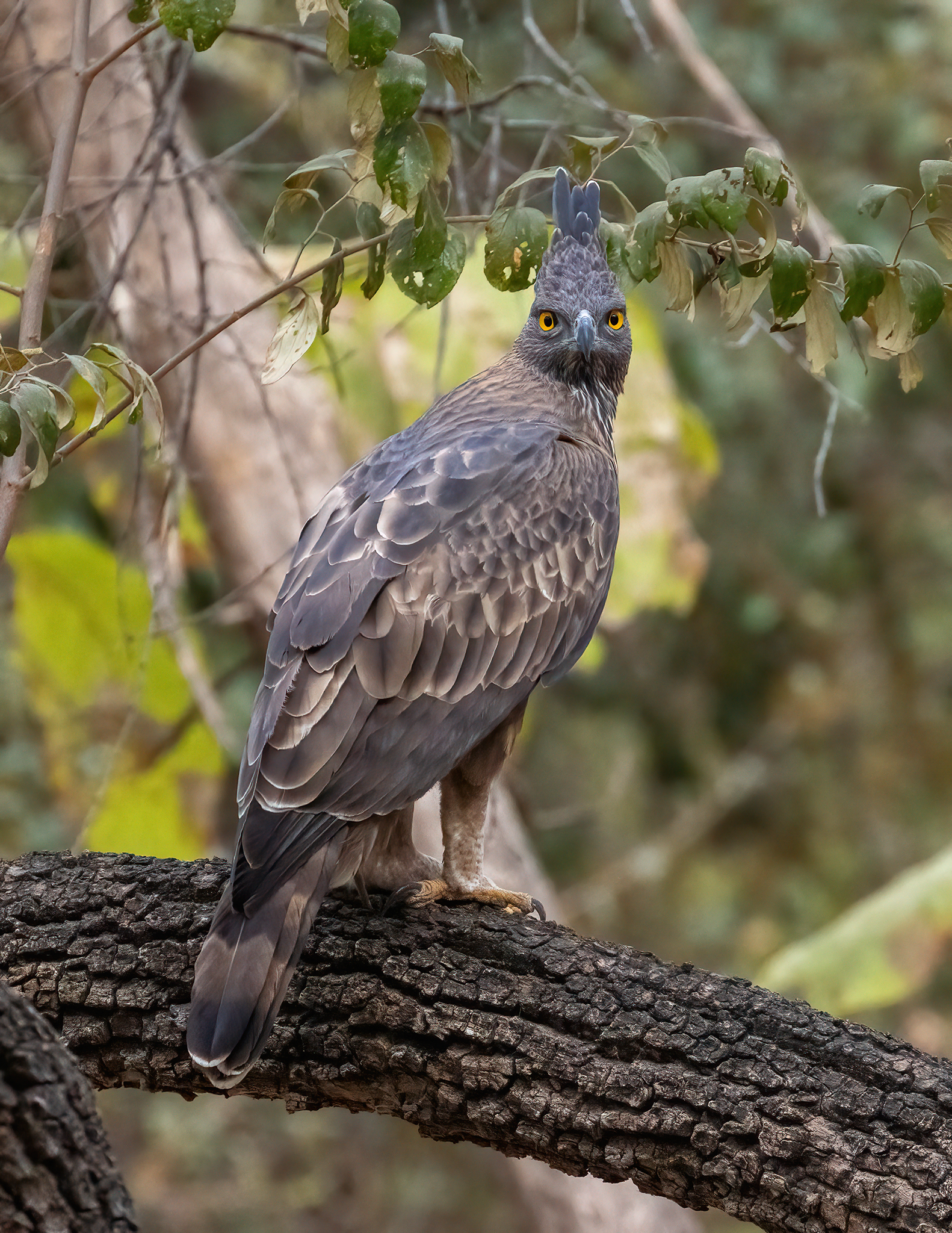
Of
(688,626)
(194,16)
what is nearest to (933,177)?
(194,16)

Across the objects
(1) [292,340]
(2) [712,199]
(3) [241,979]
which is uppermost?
(2) [712,199]

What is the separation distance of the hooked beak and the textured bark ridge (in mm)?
1447

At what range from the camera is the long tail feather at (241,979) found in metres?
2.34

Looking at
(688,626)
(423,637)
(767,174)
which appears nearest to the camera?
(767,174)

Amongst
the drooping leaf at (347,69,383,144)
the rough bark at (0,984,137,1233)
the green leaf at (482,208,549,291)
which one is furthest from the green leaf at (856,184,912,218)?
the rough bark at (0,984,137,1233)

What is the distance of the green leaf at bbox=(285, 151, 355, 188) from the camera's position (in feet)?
7.98

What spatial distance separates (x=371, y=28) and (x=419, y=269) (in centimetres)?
46

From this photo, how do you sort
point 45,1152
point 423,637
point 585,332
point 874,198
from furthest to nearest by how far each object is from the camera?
1. point 585,332
2. point 423,637
3. point 874,198
4. point 45,1152

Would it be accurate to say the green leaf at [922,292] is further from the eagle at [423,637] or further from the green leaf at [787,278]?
the eagle at [423,637]

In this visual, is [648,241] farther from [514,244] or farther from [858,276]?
[858,276]

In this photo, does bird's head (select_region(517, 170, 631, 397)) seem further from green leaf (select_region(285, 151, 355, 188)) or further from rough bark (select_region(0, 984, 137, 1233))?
rough bark (select_region(0, 984, 137, 1233))

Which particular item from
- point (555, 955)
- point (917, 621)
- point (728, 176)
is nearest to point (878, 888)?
point (917, 621)

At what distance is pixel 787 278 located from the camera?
93.6 inches

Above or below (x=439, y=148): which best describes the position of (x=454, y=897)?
below
